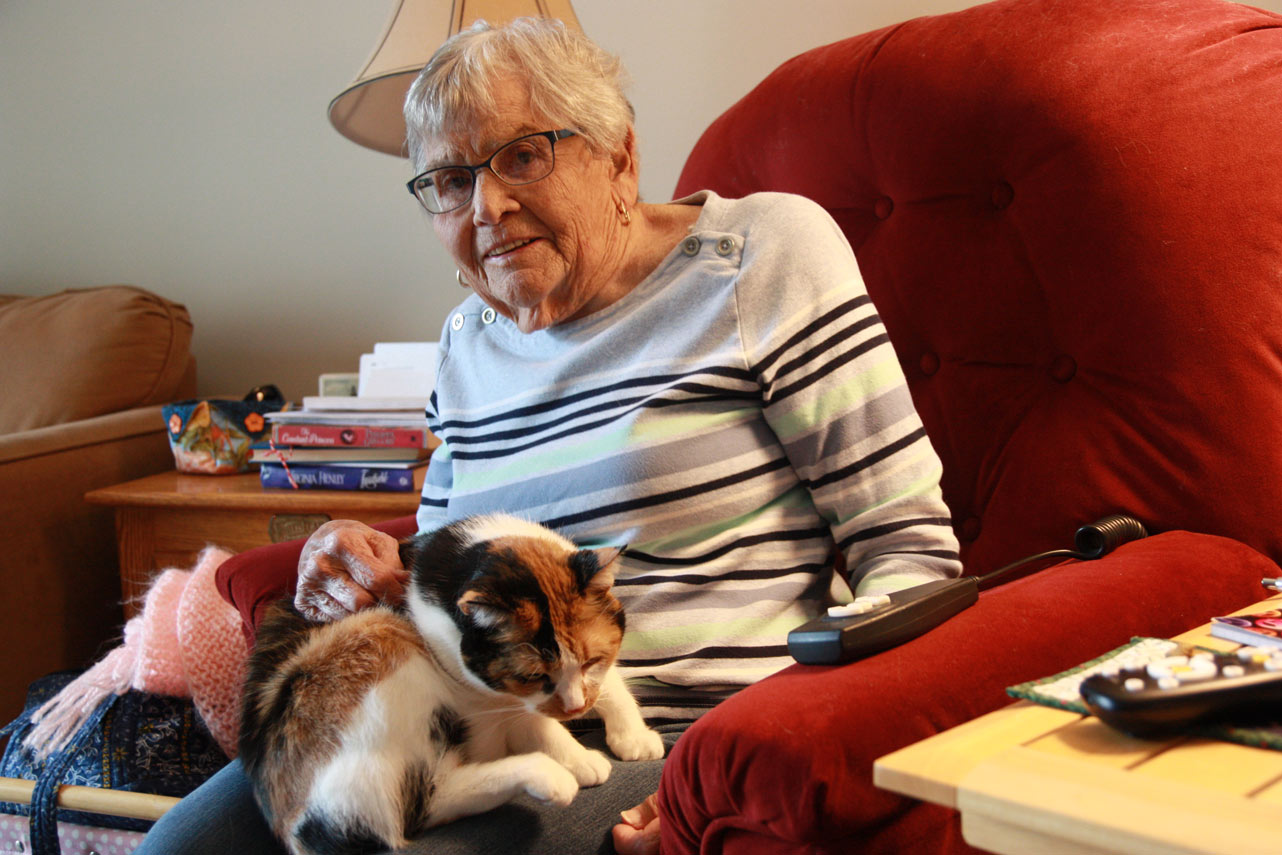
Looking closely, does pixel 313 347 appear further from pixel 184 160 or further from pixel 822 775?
pixel 822 775

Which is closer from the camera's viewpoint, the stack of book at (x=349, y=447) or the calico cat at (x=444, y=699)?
the calico cat at (x=444, y=699)

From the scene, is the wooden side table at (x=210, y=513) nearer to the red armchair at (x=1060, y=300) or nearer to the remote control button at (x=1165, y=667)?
the red armchair at (x=1060, y=300)

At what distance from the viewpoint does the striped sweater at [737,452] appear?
897mm

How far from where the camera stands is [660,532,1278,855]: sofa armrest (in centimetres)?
52

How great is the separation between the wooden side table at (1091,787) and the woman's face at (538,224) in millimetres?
690

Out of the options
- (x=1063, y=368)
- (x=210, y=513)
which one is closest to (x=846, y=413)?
(x=1063, y=368)

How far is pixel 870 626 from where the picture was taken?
618 millimetres

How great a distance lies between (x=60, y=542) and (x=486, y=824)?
146 cm

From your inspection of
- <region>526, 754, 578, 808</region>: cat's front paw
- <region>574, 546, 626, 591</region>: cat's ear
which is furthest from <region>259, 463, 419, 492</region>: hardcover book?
<region>526, 754, 578, 808</region>: cat's front paw

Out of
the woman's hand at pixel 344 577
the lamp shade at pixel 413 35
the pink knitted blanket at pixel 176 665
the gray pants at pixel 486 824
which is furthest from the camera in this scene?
the lamp shade at pixel 413 35

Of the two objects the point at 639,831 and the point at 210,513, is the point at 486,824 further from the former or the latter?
the point at 210,513

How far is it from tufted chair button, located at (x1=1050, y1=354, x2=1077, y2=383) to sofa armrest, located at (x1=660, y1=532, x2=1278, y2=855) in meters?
0.32

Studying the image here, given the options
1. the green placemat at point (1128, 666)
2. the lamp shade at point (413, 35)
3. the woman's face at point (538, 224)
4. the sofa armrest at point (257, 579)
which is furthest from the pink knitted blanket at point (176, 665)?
the green placemat at point (1128, 666)

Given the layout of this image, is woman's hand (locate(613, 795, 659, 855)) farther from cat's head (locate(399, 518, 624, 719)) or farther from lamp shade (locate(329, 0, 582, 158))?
lamp shade (locate(329, 0, 582, 158))
